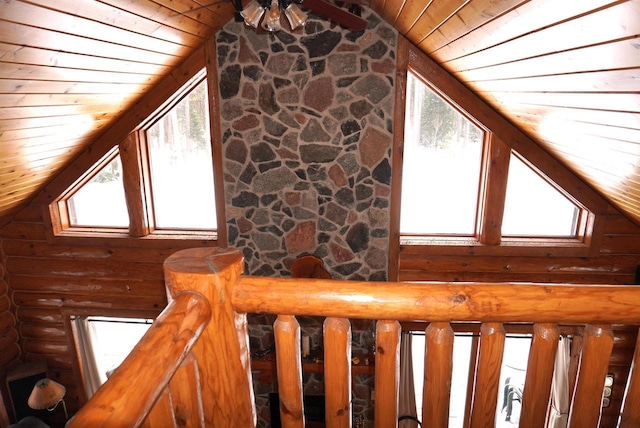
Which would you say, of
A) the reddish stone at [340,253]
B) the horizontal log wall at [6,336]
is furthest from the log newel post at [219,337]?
the horizontal log wall at [6,336]

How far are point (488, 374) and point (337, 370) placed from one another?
1.24 ft

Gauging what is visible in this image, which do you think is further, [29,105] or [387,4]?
[387,4]

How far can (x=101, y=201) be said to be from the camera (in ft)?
14.7

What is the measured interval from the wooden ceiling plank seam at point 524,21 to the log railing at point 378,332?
818 mm

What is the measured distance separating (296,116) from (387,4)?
128cm

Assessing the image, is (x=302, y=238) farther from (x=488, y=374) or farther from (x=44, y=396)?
(x=488, y=374)

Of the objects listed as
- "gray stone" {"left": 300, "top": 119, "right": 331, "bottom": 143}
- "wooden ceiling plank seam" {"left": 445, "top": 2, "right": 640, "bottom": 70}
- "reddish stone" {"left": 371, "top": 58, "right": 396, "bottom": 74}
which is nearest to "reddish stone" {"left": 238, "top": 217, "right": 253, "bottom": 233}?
"gray stone" {"left": 300, "top": 119, "right": 331, "bottom": 143}

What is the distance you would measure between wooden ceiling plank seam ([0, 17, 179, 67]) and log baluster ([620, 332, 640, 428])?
8.01ft

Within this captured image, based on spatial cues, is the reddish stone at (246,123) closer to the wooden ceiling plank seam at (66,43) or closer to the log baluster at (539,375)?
the wooden ceiling plank seam at (66,43)

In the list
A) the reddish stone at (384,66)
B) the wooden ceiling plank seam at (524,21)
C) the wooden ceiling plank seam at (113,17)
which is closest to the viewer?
the wooden ceiling plank seam at (524,21)

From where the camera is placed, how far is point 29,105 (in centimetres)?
240

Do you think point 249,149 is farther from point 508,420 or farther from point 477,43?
point 508,420

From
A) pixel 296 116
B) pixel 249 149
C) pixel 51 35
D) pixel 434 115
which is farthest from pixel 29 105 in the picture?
pixel 434 115

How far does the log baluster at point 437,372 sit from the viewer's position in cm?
98
